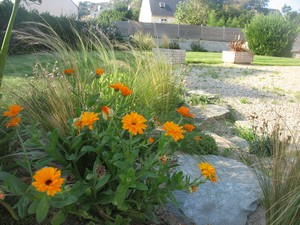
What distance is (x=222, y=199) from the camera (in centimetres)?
207

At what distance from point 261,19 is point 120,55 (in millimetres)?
14700

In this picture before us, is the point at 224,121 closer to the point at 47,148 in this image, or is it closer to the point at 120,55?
the point at 120,55

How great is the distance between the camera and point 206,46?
75.2 ft

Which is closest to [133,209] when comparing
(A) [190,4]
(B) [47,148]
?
(B) [47,148]

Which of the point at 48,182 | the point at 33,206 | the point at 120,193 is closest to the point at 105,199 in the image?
the point at 120,193

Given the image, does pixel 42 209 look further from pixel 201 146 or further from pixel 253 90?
pixel 253 90

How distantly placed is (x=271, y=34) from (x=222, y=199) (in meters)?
17.3

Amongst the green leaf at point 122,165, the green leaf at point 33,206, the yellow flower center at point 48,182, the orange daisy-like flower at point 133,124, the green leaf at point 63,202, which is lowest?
the green leaf at point 33,206

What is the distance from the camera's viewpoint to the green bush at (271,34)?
17453mm

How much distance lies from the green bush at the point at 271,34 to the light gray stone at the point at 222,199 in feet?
54.6

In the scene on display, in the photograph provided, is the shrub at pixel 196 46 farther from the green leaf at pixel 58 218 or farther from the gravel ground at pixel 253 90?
the green leaf at pixel 58 218

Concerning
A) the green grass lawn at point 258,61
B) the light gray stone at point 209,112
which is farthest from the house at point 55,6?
the light gray stone at point 209,112

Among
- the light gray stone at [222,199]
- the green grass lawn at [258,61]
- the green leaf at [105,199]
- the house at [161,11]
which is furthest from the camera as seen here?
the house at [161,11]

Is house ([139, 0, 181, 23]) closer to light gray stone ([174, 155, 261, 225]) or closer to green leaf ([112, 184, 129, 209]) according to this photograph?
light gray stone ([174, 155, 261, 225])
